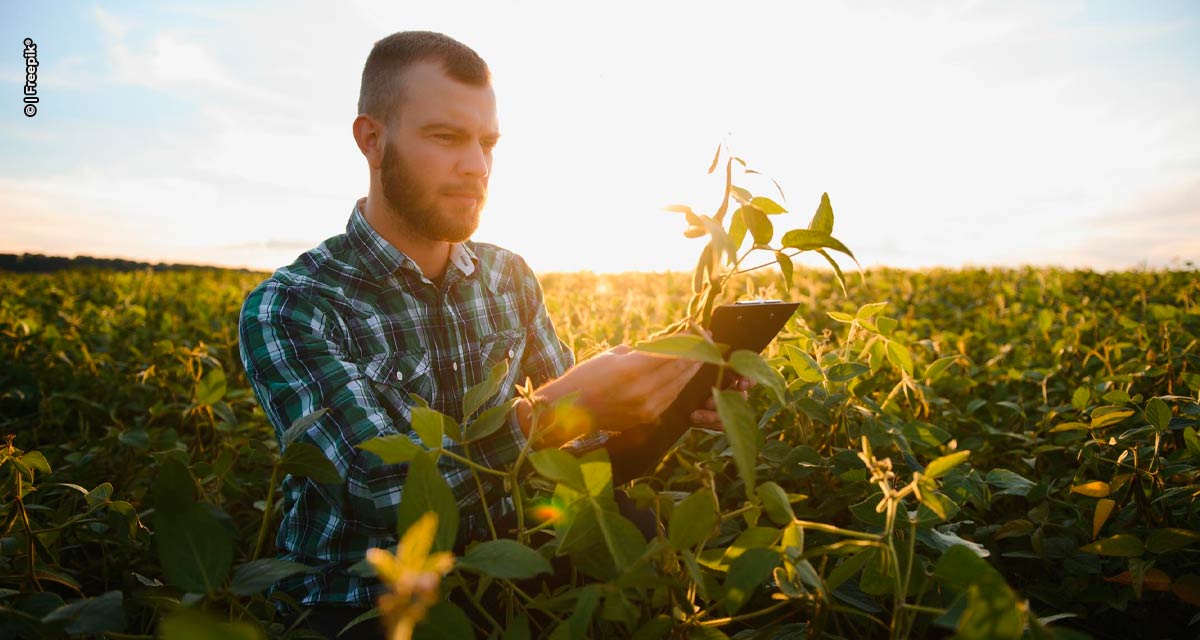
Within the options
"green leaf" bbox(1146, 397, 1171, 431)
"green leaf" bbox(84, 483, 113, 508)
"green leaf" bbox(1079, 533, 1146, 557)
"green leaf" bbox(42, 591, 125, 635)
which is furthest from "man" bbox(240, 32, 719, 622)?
"green leaf" bbox(1146, 397, 1171, 431)

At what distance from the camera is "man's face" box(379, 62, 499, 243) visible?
7.18 ft

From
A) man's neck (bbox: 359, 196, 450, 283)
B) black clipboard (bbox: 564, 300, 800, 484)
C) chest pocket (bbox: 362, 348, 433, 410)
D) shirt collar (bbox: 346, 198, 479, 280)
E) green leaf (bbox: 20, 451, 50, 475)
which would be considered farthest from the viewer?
man's neck (bbox: 359, 196, 450, 283)

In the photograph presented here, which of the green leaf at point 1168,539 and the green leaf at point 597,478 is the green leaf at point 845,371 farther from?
the green leaf at point 597,478

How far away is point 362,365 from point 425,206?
569 mm

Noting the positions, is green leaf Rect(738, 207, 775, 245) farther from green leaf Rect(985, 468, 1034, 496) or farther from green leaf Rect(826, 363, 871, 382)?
green leaf Rect(985, 468, 1034, 496)

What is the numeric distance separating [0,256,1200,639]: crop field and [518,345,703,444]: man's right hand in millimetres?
142

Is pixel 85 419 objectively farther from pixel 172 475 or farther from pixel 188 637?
pixel 188 637

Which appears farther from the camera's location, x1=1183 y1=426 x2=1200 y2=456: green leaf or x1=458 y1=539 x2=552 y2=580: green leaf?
x1=1183 y1=426 x2=1200 y2=456: green leaf

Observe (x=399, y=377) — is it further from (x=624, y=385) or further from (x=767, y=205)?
(x=767, y=205)

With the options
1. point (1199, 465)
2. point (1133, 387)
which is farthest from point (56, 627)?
point (1133, 387)

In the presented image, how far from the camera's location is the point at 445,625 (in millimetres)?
775

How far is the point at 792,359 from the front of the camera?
1585 mm

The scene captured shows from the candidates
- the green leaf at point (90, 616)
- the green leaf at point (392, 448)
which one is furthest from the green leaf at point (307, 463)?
the green leaf at point (90, 616)

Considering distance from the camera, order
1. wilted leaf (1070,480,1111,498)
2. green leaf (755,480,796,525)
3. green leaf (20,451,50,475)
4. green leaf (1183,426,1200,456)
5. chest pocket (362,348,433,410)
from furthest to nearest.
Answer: chest pocket (362,348,433,410), wilted leaf (1070,480,1111,498), green leaf (1183,426,1200,456), green leaf (20,451,50,475), green leaf (755,480,796,525)
